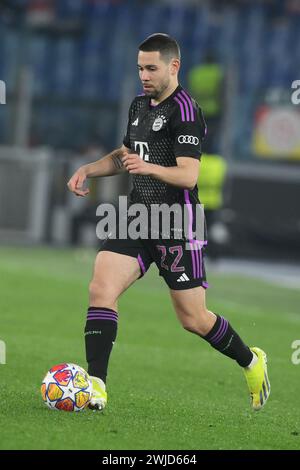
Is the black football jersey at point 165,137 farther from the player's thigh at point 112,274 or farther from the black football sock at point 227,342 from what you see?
the black football sock at point 227,342

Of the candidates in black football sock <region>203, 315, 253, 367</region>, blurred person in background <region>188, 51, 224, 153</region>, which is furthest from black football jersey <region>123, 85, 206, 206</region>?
blurred person in background <region>188, 51, 224, 153</region>

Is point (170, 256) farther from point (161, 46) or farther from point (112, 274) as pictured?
point (161, 46)

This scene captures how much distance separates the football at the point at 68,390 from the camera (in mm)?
6270

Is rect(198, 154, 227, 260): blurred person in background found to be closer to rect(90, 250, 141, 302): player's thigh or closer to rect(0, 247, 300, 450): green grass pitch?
rect(0, 247, 300, 450): green grass pitch

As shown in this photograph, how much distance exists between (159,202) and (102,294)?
647mm

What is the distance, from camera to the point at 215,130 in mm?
21281

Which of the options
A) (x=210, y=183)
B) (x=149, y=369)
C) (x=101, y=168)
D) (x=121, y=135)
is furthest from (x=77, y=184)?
(x=121, y=135)

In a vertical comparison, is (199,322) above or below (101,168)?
below

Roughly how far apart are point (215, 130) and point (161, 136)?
14789 mm

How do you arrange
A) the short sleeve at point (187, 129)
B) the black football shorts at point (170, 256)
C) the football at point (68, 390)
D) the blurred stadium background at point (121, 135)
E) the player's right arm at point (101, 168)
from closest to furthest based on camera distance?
the football at point (68, 390), the short sleeve at point (187, 129), the black football shorts at point (170, 256), the player's right arm at point (101, 168), the blurred stadium background at point (121, 135)

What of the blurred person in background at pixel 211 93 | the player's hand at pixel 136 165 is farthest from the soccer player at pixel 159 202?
the blurred person in background at pixel 211 93

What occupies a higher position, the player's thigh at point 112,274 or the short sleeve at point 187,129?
the short sleeve at point 187,129

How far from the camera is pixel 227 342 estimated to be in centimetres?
698
